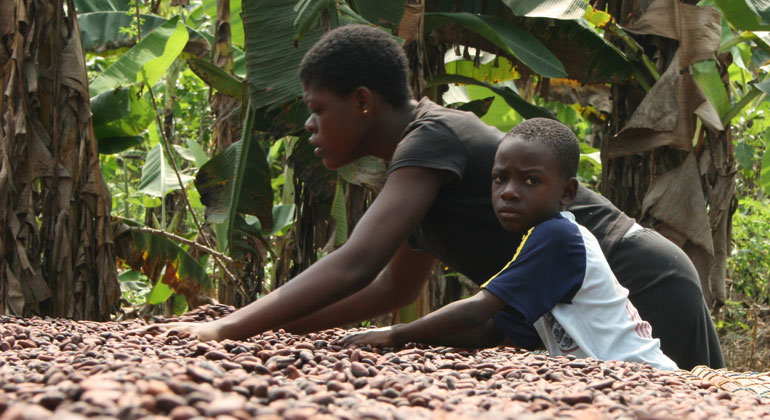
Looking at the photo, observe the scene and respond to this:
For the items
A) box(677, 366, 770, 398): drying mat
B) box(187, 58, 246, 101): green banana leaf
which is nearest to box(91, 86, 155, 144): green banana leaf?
box(187, 58, 246, 101): green banana leaf

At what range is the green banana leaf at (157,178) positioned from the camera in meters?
5.17

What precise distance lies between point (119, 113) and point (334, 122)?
2847mm

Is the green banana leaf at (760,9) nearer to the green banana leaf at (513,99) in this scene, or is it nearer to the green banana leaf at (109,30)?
the green banana leaf at (513,99)

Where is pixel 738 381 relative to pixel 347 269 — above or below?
below

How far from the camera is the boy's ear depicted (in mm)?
2176

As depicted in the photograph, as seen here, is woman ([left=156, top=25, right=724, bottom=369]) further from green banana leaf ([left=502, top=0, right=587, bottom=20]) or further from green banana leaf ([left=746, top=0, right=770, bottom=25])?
green banana leaf ([left=746, top=0, right=770, bottom=25])

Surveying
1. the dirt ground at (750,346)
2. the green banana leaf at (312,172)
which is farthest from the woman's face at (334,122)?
the dirt ground at (750,346)

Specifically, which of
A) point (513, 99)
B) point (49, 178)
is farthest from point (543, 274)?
point (513, 99)

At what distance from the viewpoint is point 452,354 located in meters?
1.89

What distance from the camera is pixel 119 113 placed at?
15.5ft

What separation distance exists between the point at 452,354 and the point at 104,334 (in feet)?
2.98

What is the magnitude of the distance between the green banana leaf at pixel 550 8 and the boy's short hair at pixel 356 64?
85.8 inches

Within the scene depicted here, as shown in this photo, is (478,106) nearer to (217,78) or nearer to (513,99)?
(513,99)

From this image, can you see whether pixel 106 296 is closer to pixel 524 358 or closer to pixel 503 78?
pixel 524 358
